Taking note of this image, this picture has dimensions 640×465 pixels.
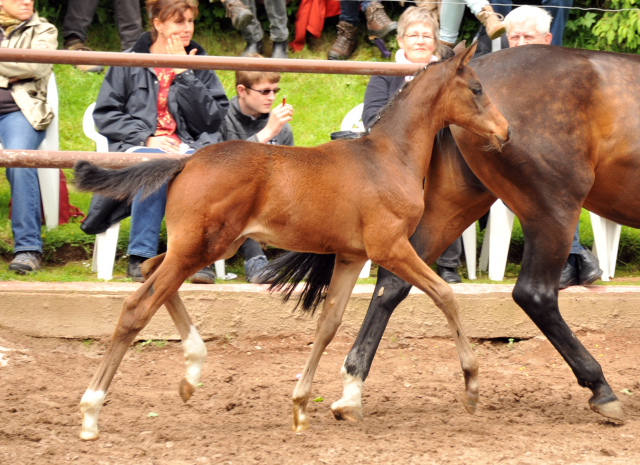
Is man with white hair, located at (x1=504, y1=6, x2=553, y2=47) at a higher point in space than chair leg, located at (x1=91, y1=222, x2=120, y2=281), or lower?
higher

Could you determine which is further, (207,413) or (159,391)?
(159,391)

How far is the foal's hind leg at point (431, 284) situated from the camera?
333 cm

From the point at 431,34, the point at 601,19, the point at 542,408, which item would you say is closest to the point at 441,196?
the point at 542,408

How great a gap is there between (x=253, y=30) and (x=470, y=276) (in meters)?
4.07

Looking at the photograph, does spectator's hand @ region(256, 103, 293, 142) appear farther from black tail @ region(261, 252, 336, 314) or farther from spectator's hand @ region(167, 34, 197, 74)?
black tail @ region(261, 252, 336, 314)

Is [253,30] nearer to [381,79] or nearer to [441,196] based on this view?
[381,79]

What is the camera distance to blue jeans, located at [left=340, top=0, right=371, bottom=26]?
327 inches

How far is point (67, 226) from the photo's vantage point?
229 inches

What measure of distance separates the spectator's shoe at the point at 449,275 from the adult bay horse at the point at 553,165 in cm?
146

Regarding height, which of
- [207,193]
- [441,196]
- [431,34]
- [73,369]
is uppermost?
[431,34]

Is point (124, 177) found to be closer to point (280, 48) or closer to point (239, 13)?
point (239, 13)

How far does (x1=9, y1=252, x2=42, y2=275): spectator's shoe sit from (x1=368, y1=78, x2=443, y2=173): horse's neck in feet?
8.99

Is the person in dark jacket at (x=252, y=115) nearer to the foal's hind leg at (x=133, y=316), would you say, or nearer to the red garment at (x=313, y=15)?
the foal's hind leg at (x=133, y=316)

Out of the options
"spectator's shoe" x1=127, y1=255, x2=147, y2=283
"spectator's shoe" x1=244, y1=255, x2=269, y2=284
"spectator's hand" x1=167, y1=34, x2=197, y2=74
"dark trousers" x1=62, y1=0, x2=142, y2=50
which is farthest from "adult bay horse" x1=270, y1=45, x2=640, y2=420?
"dark trousers" x1=62, y1=0, x2=142, y2=50
